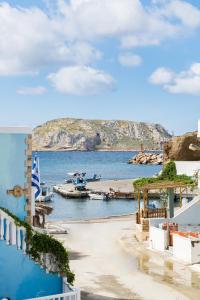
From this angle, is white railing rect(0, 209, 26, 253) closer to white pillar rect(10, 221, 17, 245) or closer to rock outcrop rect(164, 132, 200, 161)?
white pillar rect(10, 221, 17, 245)

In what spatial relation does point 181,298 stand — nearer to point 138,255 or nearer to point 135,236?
point 138,255

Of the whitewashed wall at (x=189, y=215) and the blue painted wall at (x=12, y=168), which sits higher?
the blue painted wall at (x=12, y=168)

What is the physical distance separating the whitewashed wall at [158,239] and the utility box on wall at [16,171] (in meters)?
14.4

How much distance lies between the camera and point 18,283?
15203mm

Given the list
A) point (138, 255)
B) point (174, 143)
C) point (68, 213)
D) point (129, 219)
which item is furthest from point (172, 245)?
point (174, 143)

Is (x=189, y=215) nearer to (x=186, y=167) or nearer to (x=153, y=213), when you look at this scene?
(x=153, y=213)

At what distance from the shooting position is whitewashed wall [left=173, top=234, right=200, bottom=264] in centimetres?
2575

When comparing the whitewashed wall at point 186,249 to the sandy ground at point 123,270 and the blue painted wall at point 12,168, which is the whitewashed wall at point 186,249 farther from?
the blue painted wall at point 12,168

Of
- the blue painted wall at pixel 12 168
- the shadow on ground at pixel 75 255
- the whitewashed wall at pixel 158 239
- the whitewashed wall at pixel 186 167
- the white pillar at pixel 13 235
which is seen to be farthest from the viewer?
the whitewashed wall at pixel 186 167

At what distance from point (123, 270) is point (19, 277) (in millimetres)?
10318

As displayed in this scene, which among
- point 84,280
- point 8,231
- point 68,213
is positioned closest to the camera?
point 8,231

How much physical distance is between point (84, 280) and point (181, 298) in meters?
4.79

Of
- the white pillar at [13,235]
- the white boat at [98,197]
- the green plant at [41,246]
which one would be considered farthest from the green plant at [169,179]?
the white boat at [98,197]

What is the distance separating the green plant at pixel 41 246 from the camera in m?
15.2
